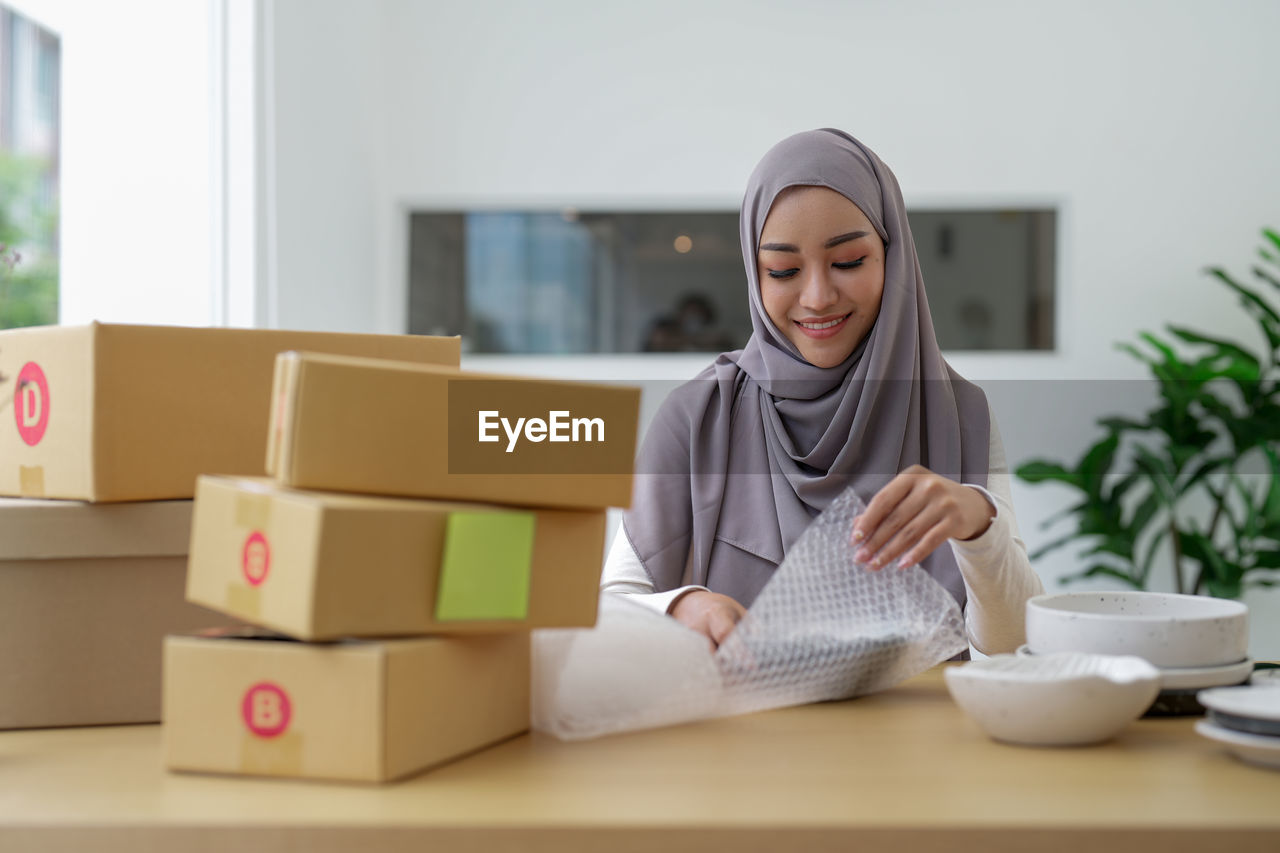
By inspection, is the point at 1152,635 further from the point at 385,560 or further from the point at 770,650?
the point at 385,560

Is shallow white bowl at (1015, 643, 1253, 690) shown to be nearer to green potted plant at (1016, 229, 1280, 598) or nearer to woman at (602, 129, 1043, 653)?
woman at (602, 129, 1043, 653)

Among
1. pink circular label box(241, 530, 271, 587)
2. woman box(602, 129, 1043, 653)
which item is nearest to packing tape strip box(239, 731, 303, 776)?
pink circular label box(241, 530, 271, 587)

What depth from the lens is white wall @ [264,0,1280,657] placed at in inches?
130

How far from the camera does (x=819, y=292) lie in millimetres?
1486

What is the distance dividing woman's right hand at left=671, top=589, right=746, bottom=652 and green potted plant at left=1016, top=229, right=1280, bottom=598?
2191 mm

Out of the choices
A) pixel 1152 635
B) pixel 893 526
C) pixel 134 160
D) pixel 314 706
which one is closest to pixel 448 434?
pixel 314 706

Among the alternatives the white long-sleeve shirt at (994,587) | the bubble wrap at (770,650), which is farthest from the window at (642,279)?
the bubble wrap at (770,650)

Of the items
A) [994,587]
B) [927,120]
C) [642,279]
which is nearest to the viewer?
[994,587]

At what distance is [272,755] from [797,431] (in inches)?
39.9

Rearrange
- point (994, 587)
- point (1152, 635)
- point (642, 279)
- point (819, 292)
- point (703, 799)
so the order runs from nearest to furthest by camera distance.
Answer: point (703, 799) < point (1152, 635) < point (994, 587) < point (819, 292) < point (642, 279)

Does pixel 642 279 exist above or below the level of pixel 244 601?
above

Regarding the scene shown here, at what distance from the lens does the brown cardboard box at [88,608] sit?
2.99ft

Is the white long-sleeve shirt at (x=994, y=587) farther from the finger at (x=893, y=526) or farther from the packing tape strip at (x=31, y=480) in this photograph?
the packing tape strip at (x=31, y=480)

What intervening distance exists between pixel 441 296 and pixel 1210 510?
2.52m
